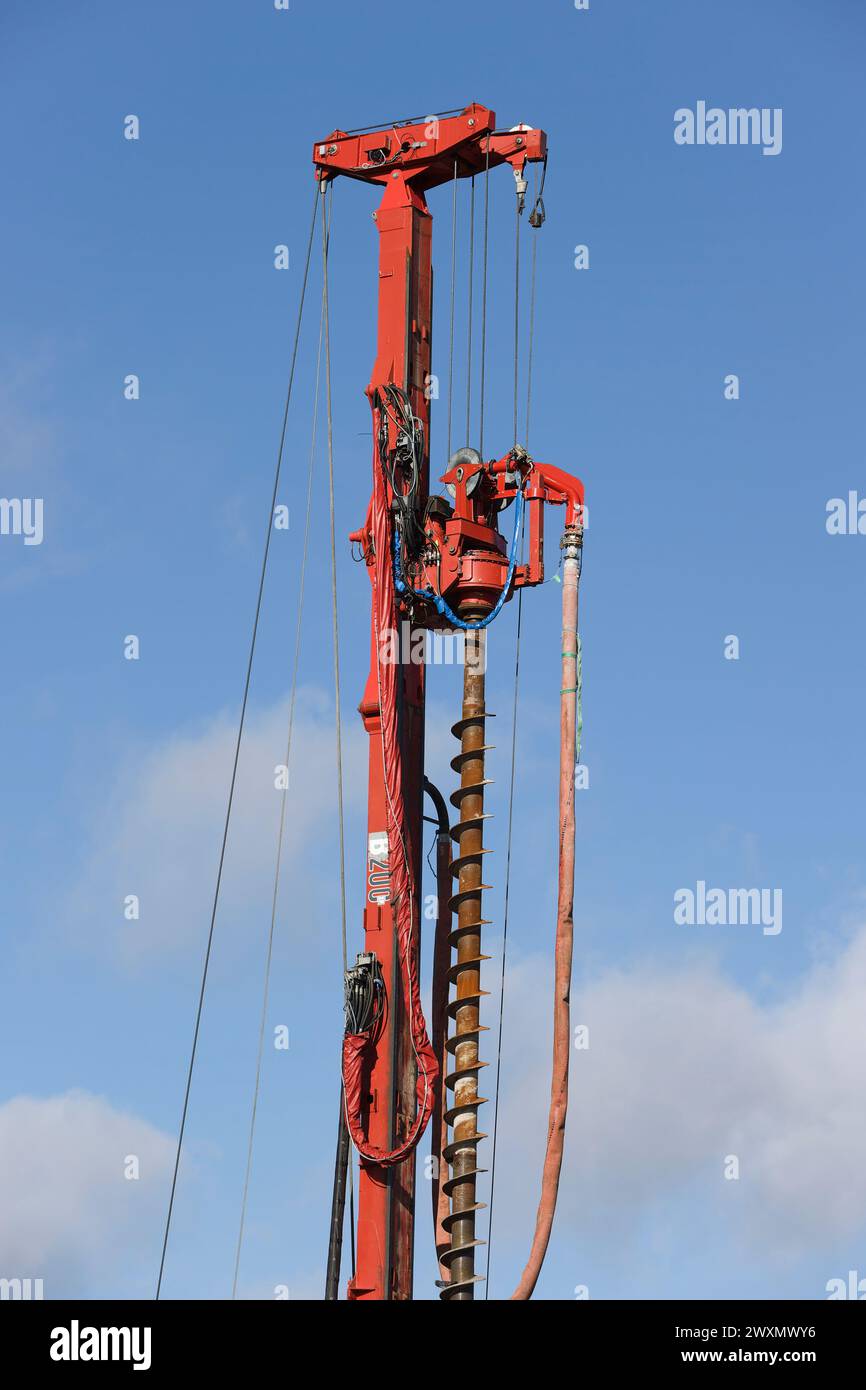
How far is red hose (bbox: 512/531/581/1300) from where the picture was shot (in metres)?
28.8

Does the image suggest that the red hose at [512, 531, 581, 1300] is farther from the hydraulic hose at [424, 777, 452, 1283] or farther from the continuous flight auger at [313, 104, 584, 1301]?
the hydraulic hose at [424, 777, 452, 1283]

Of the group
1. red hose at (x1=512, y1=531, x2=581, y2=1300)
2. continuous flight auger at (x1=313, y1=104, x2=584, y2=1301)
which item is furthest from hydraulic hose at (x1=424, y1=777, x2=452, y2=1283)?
red hose at (x1=512, y1=531, x2=581, y2=1300)

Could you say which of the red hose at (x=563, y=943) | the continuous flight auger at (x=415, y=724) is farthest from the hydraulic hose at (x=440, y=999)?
the red hose at (x=563, y=943)

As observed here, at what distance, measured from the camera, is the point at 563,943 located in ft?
97.3

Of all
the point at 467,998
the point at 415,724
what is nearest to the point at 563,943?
the point at 467,998

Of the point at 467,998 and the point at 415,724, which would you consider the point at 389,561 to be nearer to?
→ the point at 415,724

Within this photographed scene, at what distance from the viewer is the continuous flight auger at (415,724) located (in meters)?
30.8

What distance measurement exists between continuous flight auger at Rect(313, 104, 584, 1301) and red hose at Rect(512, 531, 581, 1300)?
5 centimetres

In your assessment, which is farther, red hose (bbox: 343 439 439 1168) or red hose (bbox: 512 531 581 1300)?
red hose (bbox: 343 439 439 1168)

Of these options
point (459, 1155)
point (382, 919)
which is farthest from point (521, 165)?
point (459, 1155)

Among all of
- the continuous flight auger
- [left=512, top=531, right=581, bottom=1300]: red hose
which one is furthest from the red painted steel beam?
[left=512, top=531, right=581, bottom=1300]: red hose

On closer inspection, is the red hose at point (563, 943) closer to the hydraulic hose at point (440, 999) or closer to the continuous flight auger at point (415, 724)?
the continuous flight auger at point (415, 724)
